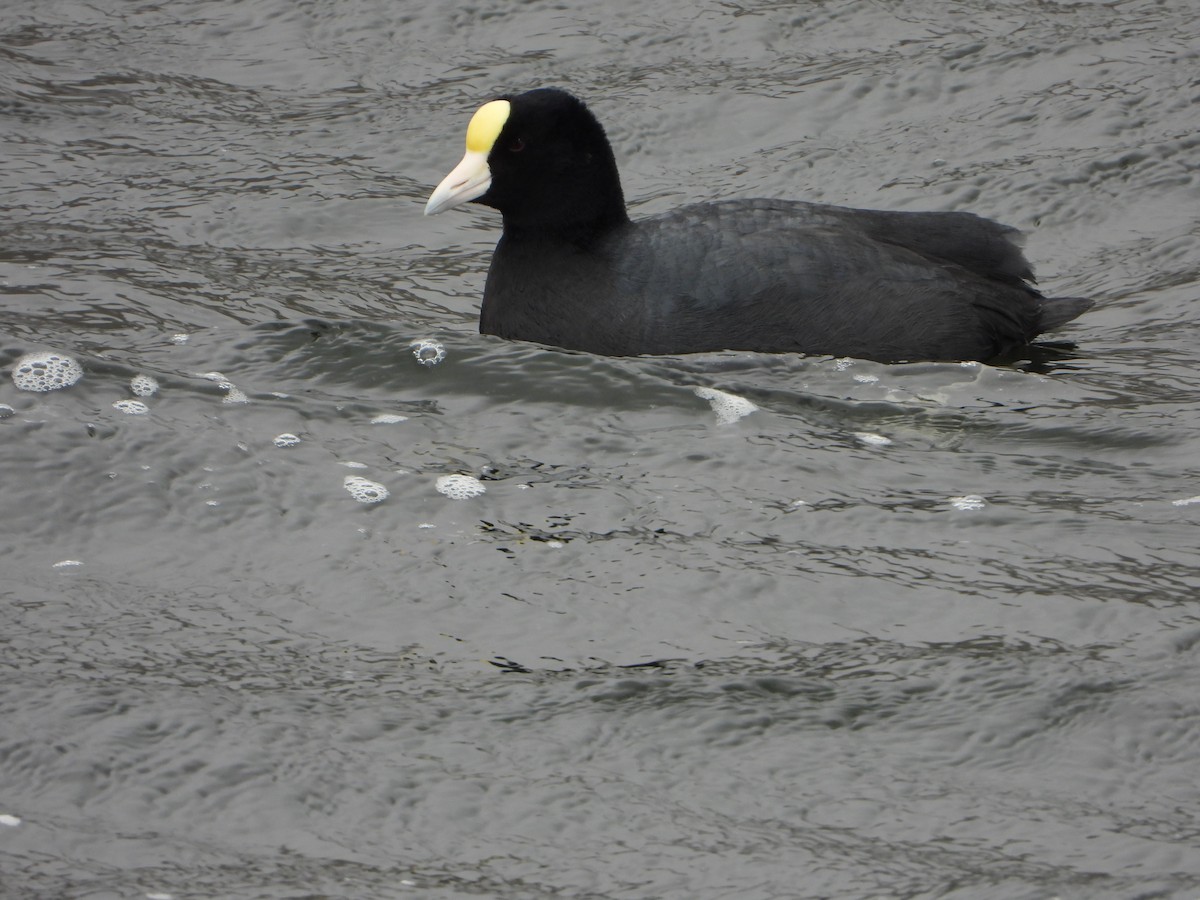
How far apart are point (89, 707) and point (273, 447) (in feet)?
4.19

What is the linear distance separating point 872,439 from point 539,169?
4.64 feet

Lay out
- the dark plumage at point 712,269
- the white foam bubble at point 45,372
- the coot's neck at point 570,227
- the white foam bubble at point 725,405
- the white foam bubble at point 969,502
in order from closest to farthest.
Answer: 1. the white foam bubble at point 969,502
2. the white foam bubble at point 725,405
3. the white foam bubble at point 45,372
4. the dark plumage at point 712,269
5. the coot's neck at point 570,227

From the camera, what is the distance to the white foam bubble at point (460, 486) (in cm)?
433

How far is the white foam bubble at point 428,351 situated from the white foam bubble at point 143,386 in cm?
76

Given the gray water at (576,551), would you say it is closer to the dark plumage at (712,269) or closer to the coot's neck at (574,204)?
the dark plumage at (712,269)

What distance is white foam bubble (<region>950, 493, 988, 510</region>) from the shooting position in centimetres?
422

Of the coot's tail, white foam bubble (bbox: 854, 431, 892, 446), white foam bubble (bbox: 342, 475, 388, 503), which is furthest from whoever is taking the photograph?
the coot's tail

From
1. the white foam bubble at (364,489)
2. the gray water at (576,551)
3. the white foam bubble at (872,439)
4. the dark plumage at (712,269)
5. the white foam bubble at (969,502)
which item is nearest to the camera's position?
the gray water at (576,551)

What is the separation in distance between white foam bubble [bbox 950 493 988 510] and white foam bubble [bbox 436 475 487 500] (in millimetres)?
1174

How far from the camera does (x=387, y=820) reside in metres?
3.09

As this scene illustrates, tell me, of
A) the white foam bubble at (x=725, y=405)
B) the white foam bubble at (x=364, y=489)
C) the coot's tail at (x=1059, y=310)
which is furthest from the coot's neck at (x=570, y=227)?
the coot's tail at (x=1059, y=310)

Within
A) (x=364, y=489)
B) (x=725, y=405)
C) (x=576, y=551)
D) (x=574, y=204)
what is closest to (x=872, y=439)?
(x=725, y=405)

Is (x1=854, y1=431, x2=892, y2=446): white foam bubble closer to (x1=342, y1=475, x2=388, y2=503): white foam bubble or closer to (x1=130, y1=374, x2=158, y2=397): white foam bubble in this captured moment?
(x1=342, y1=475, x2=388, y2=503): white foam bubble

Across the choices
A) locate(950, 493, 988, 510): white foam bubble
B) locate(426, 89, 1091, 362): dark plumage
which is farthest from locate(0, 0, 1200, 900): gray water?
locate(426, 89, 1091, 362): dark plumage
